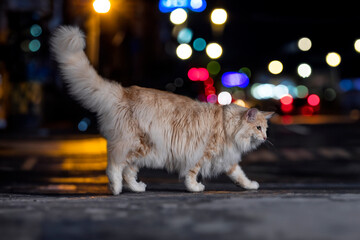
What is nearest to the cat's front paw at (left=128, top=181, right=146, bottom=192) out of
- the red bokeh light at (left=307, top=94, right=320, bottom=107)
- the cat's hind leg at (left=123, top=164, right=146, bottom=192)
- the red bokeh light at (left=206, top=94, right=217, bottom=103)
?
the cat's hind leg at (left=123, top=164, right=146, bottom=192)

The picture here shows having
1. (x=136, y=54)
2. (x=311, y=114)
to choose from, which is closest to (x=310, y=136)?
(x=311, y=114)

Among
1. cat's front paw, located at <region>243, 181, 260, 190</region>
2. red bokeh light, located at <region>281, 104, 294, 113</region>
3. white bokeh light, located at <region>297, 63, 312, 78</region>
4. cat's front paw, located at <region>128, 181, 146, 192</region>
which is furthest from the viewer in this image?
white bokeh light, located at <region>297, 63, 312, 78</region>

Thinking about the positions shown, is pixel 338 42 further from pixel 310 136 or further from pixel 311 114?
pixel 310 136

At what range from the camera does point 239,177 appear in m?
9.30

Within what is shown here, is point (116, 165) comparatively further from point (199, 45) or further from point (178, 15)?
point (199, 45)

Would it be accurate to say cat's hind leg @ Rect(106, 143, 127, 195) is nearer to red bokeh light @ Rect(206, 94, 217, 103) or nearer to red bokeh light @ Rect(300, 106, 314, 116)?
red bokeh light @ Rect(206, 94, 217, 103)

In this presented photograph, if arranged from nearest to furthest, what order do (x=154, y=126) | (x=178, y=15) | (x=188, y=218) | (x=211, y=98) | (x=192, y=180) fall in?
(x=188, y=218)
(x=154, y=126)
(x=192, y=180)
(x=211, y=98)
(x=178, y=15)

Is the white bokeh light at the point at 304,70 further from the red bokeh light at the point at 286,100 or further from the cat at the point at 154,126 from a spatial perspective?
the cat at the point at 154,126

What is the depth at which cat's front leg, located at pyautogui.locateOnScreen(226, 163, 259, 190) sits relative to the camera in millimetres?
9203

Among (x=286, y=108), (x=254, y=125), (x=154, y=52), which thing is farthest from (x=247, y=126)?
(x=154, y=52)

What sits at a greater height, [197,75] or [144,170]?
[197,75]

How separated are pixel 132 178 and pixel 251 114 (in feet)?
5.63

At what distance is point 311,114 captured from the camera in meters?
45.7

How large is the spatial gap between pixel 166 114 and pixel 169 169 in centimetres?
72
